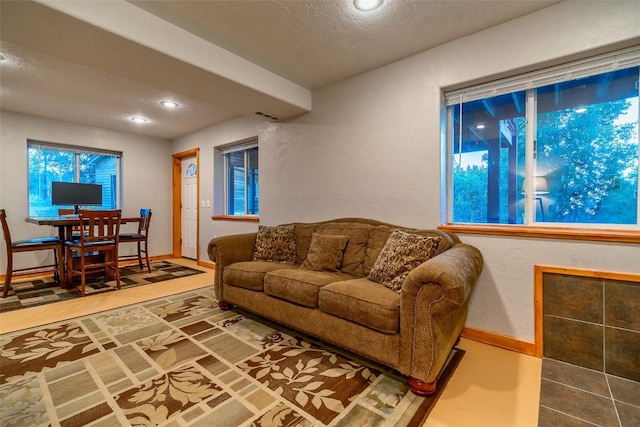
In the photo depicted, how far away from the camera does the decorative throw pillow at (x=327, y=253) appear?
250 centimetres

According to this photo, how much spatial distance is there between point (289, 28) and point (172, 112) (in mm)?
2626

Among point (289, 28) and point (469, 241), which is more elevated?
point (289, 28)

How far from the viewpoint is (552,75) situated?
6.63 feet

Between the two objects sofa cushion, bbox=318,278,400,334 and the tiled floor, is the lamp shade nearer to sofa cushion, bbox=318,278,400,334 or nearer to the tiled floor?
the tiled floor

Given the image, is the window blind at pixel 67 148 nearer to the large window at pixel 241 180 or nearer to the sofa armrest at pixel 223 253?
the large window at pixel 241 180

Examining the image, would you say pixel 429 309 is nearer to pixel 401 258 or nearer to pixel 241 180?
pixel 401 258

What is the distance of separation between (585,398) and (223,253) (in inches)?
107

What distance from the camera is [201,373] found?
1.75m

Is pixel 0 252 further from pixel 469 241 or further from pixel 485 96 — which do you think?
pixel 485 96

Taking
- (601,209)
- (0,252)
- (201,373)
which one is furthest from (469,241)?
(0,252)

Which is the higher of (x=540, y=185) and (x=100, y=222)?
(x=540, y=185)

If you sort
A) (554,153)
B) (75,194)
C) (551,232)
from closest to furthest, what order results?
(551,232), (554,153), (75,194)

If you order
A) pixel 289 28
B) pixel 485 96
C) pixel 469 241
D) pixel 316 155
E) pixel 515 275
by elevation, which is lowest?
pixel 515 275

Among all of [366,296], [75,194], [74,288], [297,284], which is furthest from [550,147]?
[75,194]
